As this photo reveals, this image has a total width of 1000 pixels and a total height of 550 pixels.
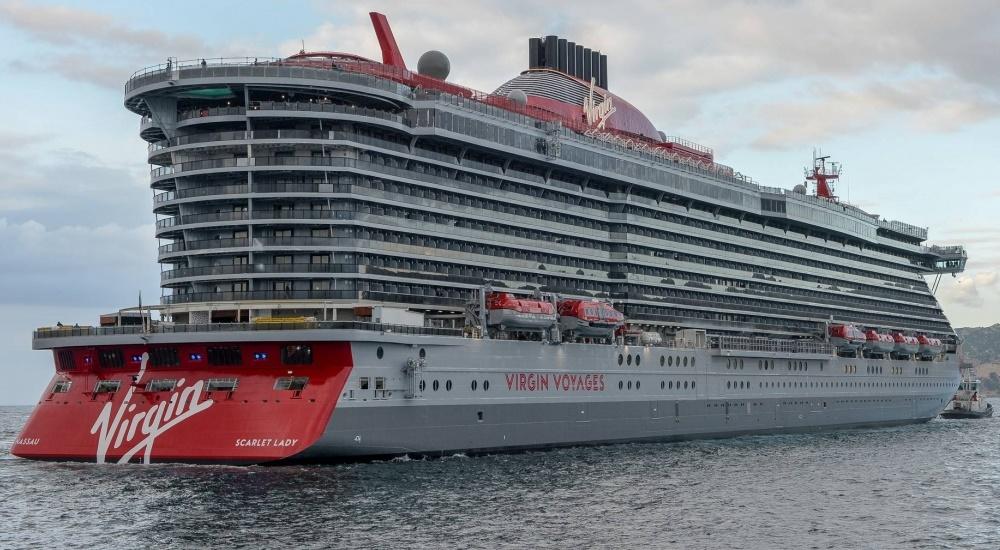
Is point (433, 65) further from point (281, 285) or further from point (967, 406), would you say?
point (967, 406)

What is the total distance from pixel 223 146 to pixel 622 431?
25492 millimetres

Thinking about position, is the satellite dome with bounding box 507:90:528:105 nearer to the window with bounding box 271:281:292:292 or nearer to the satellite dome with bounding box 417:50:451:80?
the satellite dome with bounding box 417:50:451:80

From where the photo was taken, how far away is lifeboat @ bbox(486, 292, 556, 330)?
5322 cm

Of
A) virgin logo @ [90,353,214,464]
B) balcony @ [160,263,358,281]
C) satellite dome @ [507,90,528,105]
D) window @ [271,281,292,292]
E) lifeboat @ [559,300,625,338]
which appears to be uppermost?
satellite dome @ [507,90,528,105]

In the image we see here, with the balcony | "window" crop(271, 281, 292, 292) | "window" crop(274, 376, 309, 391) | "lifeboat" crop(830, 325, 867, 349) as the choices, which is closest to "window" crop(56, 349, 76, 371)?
the balcony

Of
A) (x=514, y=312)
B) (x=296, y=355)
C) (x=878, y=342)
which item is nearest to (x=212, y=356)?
(x=296, y=355)

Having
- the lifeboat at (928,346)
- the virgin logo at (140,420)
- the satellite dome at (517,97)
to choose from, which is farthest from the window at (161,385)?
the lifeboat at (928,346)

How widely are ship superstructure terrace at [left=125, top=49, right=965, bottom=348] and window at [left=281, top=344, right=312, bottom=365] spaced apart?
3.24 metres

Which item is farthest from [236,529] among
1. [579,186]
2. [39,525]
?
[579,186]

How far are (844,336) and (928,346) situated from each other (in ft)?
52.7

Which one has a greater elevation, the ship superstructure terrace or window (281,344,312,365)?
the ship superstructure terrace

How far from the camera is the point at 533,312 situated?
179ft

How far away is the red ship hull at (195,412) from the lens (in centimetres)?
4406

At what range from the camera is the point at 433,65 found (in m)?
61.7
